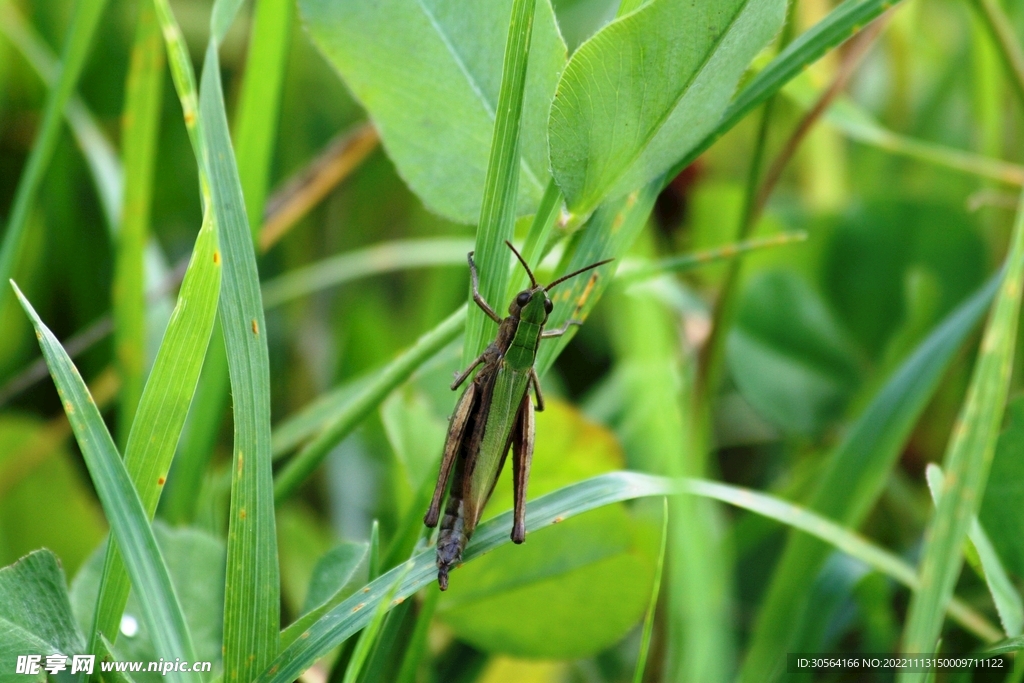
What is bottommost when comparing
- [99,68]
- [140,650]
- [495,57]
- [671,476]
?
[671,476]

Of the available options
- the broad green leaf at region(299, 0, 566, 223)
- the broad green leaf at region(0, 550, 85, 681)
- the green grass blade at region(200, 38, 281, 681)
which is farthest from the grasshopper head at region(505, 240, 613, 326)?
the broad green leaf at region(0, 550, 85, 681)

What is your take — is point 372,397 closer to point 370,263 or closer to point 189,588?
point 189,588

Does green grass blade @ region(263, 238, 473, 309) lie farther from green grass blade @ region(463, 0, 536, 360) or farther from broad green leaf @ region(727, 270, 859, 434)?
green grass blade @ region(463, 0, 536, 360)

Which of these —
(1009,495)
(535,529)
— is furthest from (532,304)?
(1009,495)

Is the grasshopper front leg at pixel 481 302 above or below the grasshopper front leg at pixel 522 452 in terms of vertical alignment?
above

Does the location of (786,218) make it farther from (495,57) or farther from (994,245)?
(495,57)

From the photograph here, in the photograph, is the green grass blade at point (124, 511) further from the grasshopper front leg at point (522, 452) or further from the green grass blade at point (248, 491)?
the grasshopper front leg at point (522, 452)

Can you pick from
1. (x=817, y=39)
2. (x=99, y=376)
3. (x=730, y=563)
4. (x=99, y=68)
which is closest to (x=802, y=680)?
(x=730, y=563)

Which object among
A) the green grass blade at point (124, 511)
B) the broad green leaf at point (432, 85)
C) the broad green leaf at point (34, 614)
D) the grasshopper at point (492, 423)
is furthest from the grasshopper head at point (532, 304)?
the broad green leaf at point (34, 614)
